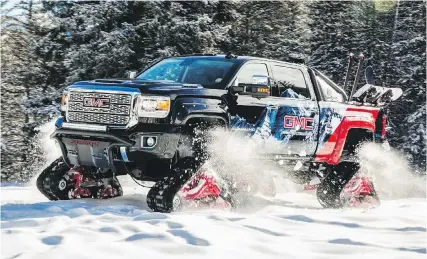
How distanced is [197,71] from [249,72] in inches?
25.5

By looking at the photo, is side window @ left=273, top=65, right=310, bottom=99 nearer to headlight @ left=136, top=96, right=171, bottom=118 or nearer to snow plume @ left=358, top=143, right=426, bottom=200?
snow plume @ left=358, top=143, right=426, bottom=200

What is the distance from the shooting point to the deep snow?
425 cm

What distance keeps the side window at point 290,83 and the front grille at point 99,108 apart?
2226mm

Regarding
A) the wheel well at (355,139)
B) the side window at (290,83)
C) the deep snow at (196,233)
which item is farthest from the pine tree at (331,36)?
the deep snow at (196,233)

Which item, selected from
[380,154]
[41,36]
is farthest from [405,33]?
[380,154]

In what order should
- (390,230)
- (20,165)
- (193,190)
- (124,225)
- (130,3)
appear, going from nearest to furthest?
(124,225)
(390,230)
(193,190)
(130,3)
(20,165)

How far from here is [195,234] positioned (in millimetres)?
4750

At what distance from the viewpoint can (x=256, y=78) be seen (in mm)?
6949

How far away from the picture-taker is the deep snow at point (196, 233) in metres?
4.25

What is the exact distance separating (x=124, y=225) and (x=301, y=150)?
344cm

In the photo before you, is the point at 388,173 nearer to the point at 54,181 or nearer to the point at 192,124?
the point at 192,124

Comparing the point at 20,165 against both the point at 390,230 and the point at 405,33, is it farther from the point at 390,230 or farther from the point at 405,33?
the point at 390,230

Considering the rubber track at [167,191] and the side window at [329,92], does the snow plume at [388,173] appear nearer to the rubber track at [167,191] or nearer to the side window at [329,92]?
the side window at [329,92]

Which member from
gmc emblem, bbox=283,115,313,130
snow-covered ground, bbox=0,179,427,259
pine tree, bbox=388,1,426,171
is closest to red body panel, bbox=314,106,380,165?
gmc emblem, bbox=283,115,313,130
